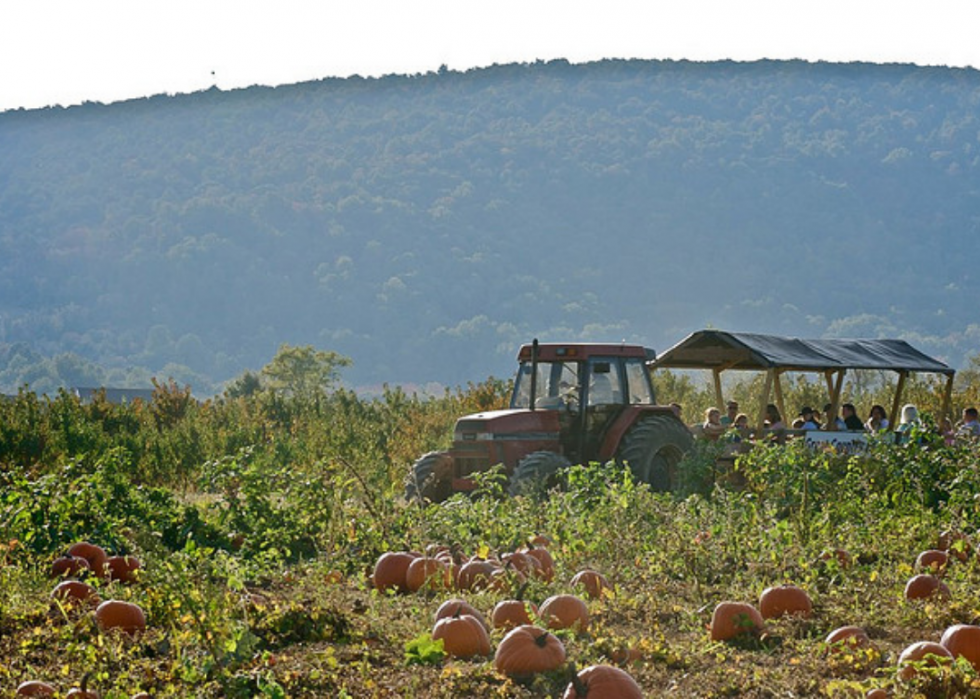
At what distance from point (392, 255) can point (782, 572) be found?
163875mm

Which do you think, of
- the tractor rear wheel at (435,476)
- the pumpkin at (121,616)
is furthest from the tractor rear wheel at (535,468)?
the pumpkin at (121,616)

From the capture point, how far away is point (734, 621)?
6.30m

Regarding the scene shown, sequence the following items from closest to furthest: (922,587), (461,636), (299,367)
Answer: (461,636)
(922,587)
(299,367)

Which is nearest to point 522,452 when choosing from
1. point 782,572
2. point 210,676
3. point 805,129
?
point 782,572

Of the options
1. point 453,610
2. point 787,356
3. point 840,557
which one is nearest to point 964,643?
point 453,610

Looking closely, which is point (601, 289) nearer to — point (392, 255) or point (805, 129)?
point (392, 255)

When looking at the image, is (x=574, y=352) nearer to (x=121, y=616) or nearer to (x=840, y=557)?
(x=840, y=557)

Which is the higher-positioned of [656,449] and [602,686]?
[602,686]

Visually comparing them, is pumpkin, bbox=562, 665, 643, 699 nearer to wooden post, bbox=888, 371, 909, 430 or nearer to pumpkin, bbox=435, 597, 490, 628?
pumpkin, bbox=435, 597, 490, 628

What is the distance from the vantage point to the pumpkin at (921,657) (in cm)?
481

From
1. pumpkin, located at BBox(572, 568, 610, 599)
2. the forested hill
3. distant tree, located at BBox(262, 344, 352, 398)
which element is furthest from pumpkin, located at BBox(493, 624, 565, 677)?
the forested hill

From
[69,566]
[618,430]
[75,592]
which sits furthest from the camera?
[618,430]

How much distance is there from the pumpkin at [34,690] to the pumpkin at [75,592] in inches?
65.5

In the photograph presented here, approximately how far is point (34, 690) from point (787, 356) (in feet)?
44.6
